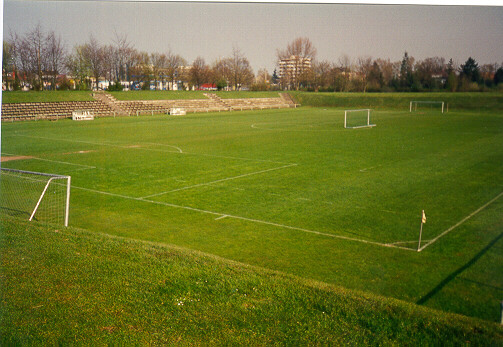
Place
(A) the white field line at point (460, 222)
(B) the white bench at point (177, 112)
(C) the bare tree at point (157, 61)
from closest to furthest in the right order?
(A) the white field line at point (460, 222) < (C) the bare tree at point (157, 61) < (B) the white bench at point (177, 112)

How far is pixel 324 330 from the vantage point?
3836 mm

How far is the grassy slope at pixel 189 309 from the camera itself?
375cm

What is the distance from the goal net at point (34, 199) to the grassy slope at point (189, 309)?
3786mm

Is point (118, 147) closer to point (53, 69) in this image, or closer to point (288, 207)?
point (53, 69)

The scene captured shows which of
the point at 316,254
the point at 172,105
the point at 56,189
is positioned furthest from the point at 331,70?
the point at 172,105

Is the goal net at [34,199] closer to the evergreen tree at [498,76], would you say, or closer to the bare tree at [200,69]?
the bare tree at [200,69]

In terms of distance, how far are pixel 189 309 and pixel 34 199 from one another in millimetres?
7856

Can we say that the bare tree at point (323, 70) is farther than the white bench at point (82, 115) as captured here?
No

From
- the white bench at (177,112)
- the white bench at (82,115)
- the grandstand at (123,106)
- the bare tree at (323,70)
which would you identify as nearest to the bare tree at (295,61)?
the bare tree at (323,70)

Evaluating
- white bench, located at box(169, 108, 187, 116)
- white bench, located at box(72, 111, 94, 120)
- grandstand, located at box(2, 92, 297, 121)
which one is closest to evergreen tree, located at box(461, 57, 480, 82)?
grandstand, located at box(2, 92, 297, 121)

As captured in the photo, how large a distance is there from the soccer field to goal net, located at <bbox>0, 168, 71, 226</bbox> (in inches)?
14.8

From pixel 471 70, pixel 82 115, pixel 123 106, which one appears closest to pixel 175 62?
pixel 471 70

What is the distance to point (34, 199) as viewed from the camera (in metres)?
10.6

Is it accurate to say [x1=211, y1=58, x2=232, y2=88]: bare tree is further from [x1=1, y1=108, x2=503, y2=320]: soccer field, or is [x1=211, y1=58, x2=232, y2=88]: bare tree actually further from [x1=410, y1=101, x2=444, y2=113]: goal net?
[x1=410, y1=101, x2=444, y2=113]: goal net
